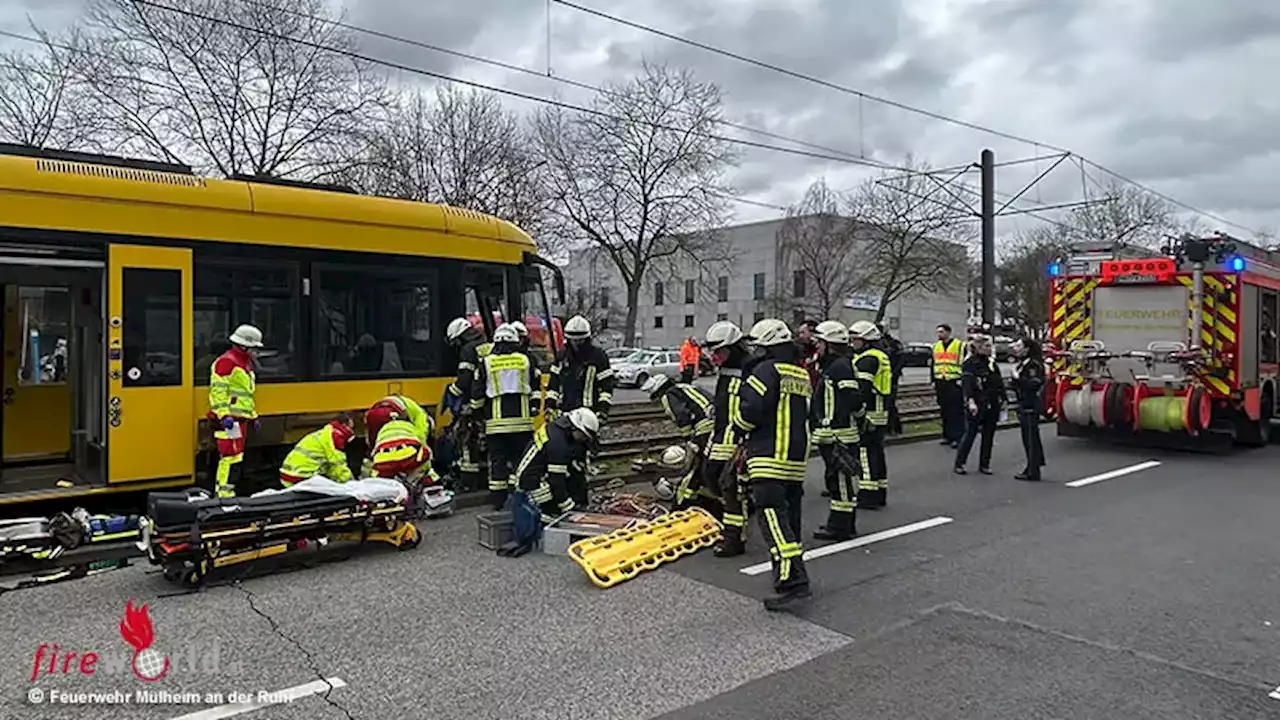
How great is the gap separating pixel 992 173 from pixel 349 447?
1717 centimetres

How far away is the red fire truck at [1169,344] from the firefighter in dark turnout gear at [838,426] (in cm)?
637

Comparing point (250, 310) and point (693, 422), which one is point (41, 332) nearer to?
point (250, 310)

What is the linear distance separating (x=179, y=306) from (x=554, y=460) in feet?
10.8

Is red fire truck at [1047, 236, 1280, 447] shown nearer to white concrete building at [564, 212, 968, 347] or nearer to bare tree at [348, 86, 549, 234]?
bare tree at [348, 86, 549, 234]

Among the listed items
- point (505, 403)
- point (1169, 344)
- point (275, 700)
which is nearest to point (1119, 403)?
point (1169, 344)

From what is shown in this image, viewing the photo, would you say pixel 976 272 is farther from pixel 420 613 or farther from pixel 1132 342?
pixel 420 613

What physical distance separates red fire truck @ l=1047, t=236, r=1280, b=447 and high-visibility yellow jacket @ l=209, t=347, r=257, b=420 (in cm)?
1082

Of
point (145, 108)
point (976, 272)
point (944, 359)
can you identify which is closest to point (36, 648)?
point (944, 359)

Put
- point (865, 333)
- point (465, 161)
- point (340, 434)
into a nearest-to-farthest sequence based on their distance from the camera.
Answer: point (340, 434), point (865, 333), point (465, 161)

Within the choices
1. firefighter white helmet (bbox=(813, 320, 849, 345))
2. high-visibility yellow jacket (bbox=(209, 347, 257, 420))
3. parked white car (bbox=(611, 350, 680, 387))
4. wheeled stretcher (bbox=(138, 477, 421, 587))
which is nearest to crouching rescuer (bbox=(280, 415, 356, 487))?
wheeled stretcher (bbox=(138, 477, 421, 587))

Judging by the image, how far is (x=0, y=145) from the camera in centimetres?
698

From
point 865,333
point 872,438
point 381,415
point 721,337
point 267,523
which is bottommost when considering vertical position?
point 267,523

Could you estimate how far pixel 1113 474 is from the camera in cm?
1065

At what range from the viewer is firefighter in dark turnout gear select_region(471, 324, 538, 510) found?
791 centimetres
